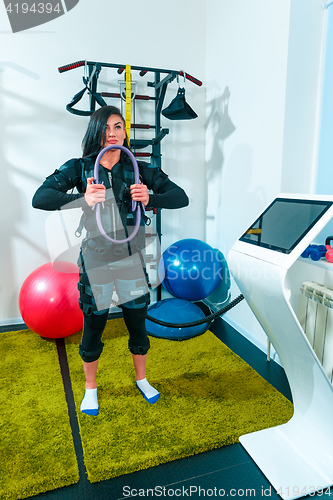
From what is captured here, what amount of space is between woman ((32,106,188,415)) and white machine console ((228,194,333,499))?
0.49 metres

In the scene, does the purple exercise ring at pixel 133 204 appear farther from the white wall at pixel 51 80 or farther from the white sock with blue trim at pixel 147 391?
the white wall at pixel 51 80

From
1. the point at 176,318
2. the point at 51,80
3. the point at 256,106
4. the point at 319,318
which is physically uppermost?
the point at 51,80

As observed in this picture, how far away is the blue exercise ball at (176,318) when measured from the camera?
260 centimetres

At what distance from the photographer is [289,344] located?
54.9 inches

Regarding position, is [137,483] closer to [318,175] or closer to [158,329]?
[158,329]

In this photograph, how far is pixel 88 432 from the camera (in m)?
1.64

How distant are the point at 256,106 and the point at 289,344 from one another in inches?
67.3

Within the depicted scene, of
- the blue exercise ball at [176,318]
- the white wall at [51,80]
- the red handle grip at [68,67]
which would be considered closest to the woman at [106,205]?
the blue exercise ball at [176,318]

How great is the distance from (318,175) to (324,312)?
1.06m

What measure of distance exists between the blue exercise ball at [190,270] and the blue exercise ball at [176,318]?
9 centimetres

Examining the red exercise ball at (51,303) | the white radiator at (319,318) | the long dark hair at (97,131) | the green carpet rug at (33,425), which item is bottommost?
the green carpet rug at (33,425)

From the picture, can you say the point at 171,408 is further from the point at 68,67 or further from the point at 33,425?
the point at 68,67

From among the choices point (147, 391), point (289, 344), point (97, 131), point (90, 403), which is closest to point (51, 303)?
point (90, 403)

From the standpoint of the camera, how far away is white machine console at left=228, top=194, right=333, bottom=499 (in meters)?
1.26
